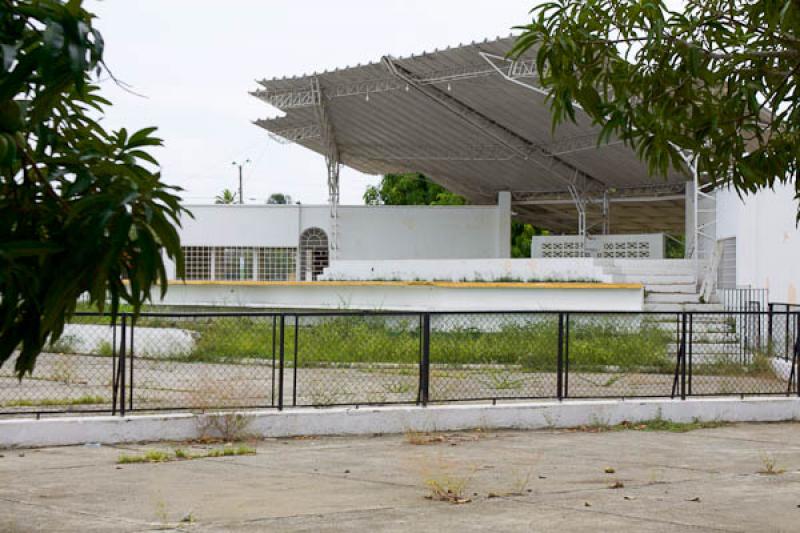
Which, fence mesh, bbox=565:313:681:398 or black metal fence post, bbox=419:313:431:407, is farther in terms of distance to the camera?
fence mesh, bbox=565:313:681:398

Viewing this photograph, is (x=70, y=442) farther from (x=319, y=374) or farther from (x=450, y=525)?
(x=450, y=525)

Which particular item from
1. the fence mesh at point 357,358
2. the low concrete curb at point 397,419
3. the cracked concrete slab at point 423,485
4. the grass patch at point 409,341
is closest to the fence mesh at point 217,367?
the grass patch at point 409,341

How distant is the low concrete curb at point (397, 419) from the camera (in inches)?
493

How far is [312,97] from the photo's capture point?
136 ft

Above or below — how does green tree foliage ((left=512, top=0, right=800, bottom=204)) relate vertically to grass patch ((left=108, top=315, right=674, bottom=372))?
above

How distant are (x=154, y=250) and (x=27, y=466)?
8.37m

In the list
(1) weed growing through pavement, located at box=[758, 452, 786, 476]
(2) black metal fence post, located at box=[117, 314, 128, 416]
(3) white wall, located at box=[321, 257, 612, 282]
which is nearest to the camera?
(1) weed growing through pavement, located at box=[758, 452, 786, 476]

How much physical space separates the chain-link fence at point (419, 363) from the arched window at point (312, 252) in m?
29.5

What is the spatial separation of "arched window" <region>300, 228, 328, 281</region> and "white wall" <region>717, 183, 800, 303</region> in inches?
825

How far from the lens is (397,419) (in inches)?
545

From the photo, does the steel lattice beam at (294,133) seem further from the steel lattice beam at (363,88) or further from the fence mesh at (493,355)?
the fence mesh at (493,355)

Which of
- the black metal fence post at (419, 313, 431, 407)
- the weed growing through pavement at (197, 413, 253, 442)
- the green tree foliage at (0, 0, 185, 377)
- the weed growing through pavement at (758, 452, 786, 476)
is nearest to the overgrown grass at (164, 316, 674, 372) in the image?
the black metal fence post at (419, 313, 431, 407)

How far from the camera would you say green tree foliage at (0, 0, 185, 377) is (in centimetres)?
336

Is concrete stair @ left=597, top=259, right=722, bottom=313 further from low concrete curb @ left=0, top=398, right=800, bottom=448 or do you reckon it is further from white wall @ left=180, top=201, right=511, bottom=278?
low concrete curb @ left=0, top=398, right=800, bottom=448
